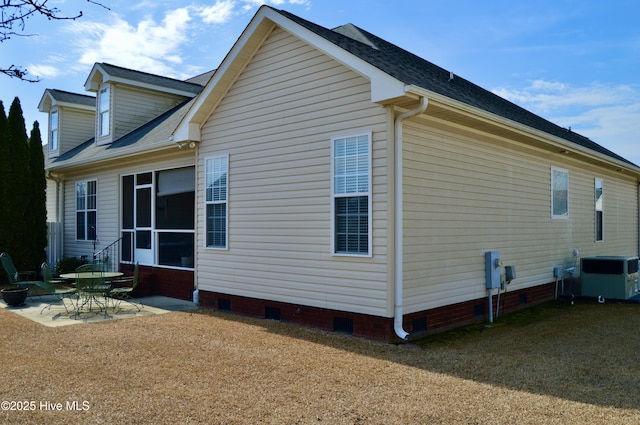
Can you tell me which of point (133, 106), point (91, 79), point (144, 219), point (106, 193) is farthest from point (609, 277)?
point (91, 79)

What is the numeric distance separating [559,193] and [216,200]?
7.81 m

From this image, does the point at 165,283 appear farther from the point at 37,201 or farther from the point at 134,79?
the point at 134,79

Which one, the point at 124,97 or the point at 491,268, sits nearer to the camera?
the point at 491,268

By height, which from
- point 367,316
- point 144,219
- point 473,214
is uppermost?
point 473,214

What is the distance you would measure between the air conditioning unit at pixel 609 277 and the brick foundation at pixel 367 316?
7.54 feet

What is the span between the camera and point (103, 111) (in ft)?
50.4

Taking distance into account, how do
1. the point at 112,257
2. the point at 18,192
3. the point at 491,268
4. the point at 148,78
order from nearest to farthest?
the point at 491,268 < the point at 112,257 < the point at 18,192 < the point at 148,78

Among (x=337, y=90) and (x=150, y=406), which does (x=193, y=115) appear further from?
(x=150, y=406)

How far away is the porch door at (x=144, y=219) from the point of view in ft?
40.3

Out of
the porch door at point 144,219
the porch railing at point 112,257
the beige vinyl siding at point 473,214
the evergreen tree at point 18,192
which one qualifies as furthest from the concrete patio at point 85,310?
the beige vinyl siding at point 473,214

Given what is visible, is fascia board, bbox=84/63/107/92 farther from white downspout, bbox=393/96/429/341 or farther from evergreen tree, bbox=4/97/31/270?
white downspout, bbox=393/96/429/341

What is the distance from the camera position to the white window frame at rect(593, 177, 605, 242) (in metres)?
13.7

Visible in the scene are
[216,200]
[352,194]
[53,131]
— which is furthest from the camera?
[53,131]

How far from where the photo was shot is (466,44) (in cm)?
1038
